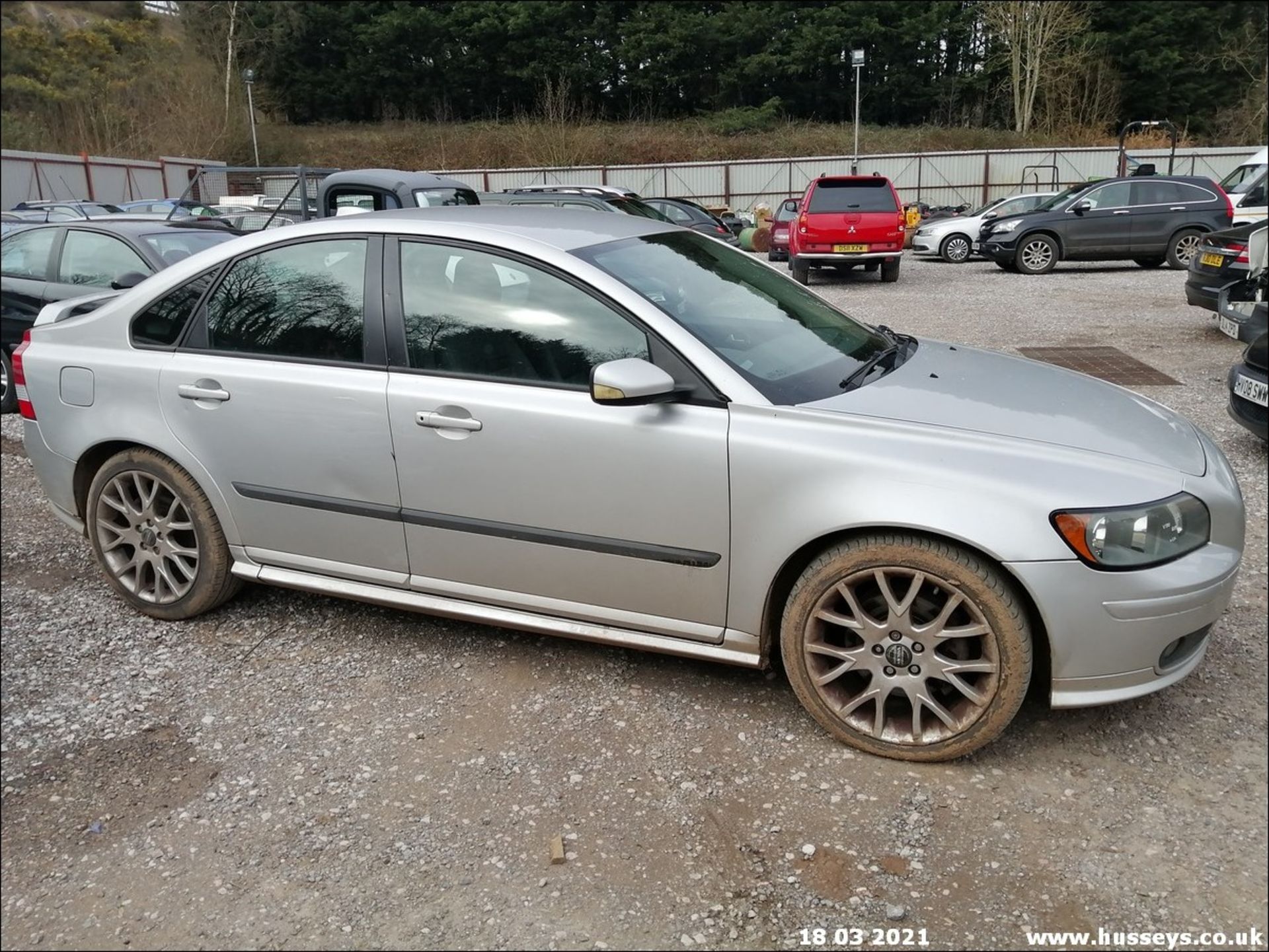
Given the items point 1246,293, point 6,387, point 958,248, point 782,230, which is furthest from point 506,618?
point 958,248

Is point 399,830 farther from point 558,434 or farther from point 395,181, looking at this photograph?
point 395,181

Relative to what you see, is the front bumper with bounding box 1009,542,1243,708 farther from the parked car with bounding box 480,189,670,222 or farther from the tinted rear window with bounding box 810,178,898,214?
the tinted rear window with bounding box 810,178,898,214

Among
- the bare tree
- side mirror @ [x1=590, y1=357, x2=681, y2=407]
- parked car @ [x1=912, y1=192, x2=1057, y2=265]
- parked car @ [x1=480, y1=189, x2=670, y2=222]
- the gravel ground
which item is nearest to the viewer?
the gravel ground

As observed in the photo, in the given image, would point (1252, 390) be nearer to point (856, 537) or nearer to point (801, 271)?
point (856, 537)

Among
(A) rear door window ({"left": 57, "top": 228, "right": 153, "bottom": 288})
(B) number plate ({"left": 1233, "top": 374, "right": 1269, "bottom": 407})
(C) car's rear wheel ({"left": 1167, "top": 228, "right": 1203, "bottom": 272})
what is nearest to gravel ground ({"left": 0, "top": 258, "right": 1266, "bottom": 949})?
(B) number plate ({"left": 1233, "top": 374, "right": 1269, "bottom": 407})

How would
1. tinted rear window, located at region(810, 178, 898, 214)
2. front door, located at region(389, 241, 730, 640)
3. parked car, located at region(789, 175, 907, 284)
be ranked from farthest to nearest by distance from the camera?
tinted rear window, located at region(810, 178, 898, 214), parked car, located at region(789, 175, 907, 284), front door, located at region(389, 241, 730, 640)

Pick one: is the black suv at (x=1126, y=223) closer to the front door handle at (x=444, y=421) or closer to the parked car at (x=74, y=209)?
the front door handle at (x=444, y=421)

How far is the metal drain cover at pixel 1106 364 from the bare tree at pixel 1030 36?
40897 mm

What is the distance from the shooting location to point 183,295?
3.93 meters

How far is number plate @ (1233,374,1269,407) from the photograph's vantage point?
5492 mm

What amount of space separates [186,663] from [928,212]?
31910 millimetres

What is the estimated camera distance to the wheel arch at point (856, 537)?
282cm

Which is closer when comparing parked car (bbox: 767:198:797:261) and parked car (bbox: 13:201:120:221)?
parked car (bbox: 13:201:120:221)

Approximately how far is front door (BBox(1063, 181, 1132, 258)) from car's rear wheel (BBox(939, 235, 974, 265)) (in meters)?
4.61
